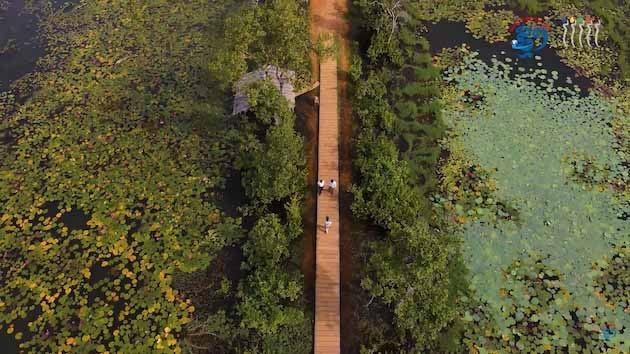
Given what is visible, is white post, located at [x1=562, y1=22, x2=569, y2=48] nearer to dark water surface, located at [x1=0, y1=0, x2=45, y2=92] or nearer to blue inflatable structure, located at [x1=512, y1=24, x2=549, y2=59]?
blue inflatable structure, located at [x1=512, y1=24, x2=549, y2=59]

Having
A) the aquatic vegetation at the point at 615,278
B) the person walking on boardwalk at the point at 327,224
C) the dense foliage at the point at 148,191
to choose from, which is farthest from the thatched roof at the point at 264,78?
the aquatic vegetation at the point at 615,278

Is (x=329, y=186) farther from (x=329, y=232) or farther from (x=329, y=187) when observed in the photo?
(x=329, y=232)

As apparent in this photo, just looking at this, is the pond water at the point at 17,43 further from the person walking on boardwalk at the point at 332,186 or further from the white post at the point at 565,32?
the white post at the point at 565,32

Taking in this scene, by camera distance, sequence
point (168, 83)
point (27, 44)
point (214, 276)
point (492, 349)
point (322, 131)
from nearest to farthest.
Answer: point (492, 349) < point (214, 276) < point (322, 131) < point (168, 83) < point (27, 44)

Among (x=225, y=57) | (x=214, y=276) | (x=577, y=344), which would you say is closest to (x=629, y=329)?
(x=577, y=344)

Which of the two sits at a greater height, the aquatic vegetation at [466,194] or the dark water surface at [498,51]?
the dark water surface at [498,51]

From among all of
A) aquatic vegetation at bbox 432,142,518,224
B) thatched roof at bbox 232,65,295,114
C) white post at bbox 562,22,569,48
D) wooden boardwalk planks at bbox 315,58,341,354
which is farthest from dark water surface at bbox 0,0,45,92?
white post at bbox 562,22,569,48

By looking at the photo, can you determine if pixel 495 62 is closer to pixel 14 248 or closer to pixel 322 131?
pixel 322 131
